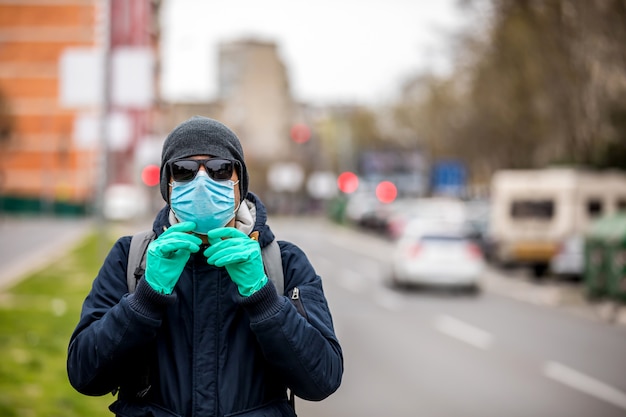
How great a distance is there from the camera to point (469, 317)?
17.9m

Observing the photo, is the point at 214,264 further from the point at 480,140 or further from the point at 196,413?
the point at 480,140

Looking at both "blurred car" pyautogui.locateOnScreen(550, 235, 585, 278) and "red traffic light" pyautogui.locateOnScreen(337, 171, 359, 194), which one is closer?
"blurred car" pyautogui.locateOnScreen(550, 235, 585, 278)

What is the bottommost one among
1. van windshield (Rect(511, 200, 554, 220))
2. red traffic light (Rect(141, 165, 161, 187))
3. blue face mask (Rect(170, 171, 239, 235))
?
van windshield (Rect(511, 200, 554, 220))

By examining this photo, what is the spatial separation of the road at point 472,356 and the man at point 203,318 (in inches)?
254

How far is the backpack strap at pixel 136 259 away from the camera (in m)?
2.80

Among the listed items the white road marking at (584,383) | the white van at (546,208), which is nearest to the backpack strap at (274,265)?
the white road marking at (584,383)

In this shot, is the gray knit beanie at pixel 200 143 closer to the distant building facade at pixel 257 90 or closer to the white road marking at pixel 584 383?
the white road marking at pixel 584 383

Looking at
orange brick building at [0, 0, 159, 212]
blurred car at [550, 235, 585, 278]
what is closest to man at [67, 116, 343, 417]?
blurred car at [550, 235, 585, 278]

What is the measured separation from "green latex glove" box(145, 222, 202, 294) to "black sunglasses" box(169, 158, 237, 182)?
0.16 meters

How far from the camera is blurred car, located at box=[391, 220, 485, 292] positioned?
72.6ft

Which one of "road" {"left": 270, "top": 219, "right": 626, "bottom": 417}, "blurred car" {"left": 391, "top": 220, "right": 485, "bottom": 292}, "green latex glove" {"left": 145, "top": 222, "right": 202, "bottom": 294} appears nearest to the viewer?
"green latex glove" {"left": 145, "top": 222, "right": 202, "bottom": 294}

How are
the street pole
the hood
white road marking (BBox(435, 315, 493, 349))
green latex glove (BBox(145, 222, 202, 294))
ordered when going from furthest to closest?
white road marking (BBox(435, 315, 493, 349)) < the street pole < the hood < green latex glove (BBox(145, 222, 202, 294))

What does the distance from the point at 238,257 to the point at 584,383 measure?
925 cm

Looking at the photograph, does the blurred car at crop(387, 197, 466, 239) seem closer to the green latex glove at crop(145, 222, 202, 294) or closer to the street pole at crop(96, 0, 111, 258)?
the street pole at crop(96, 0, 111, 258)
